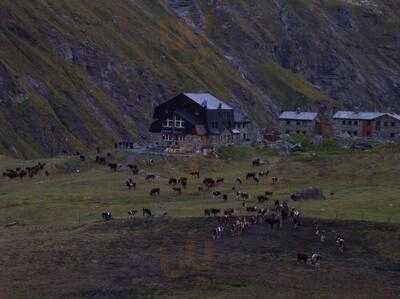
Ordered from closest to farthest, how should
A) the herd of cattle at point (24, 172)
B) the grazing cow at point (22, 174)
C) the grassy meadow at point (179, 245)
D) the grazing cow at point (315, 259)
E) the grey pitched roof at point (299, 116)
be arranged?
the grassy meadow at point (179, 245) → the grazing cow at point (315, 259) → the grazing cow at point (22, 174) → the herd of cattle at point (24, 172) → the grey pitched roof at point (299, 116)

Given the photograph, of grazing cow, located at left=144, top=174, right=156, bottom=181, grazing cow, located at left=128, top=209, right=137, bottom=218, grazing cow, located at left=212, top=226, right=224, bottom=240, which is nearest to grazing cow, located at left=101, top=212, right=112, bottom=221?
grazing cow, located at left=128, top=209, right=137, bottom=218

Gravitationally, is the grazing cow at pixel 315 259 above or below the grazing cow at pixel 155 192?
A: below

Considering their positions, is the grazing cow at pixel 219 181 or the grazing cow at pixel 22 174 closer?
the grazing cow at pixel 219 181

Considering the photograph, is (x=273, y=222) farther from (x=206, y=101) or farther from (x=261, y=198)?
(x=206, y=101)

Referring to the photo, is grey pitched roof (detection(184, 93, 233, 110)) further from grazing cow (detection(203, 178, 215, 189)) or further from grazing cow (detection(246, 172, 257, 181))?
grazing cow (detection(203, 178, 215, 189))

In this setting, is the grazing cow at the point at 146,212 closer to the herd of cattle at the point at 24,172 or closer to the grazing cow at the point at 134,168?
the grazing cow at the point at 134,168

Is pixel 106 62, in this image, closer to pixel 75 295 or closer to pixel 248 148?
pixel 248 148

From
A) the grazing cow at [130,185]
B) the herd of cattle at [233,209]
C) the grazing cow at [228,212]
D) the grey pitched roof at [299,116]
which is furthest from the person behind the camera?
the grey pitched roof at [299,116]

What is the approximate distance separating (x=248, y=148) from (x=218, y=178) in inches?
1085

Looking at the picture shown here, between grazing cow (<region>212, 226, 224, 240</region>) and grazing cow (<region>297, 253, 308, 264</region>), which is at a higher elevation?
grazing cow (<region>212, 226, 224, 240</region>)

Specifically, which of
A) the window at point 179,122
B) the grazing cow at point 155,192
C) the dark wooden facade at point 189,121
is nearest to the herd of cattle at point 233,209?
the grazing cow at point 155,192

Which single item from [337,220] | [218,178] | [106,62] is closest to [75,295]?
[337,220]

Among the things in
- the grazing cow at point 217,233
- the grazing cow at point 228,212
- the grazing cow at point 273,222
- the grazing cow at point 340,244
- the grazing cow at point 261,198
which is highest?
the grazing cow at point 261,198

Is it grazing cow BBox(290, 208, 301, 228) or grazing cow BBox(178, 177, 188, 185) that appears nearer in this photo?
grazing cow BBox(290, 208, 301, 228)
